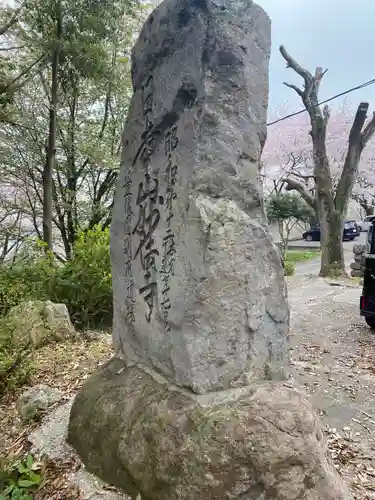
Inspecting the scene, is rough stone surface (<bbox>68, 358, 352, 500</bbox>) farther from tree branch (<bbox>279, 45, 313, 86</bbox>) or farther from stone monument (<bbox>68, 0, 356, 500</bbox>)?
tree branch (<bbox>279, 45, 313, 86</bbox>)

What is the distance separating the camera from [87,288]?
241 inches

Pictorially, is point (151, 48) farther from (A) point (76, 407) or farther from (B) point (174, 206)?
(A) point (76, 407)

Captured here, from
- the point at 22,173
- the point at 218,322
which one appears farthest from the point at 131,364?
the point at 22,173

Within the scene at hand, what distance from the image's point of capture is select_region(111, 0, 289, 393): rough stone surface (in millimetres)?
2346

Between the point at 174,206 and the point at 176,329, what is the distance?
74cm

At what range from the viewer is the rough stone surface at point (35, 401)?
11.6ft

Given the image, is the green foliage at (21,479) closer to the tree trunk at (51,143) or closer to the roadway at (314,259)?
the tree trunk at (51,143)

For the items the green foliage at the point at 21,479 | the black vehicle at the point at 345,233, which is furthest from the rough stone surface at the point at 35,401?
the black vehicle at the point at 345,233

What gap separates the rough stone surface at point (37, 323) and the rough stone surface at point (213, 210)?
2.68m

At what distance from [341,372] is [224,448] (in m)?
3.25

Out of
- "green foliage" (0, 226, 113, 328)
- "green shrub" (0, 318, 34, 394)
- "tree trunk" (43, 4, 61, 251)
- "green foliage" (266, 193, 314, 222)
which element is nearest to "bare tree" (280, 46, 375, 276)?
"tree trunk" (43, 4, 61, 251)

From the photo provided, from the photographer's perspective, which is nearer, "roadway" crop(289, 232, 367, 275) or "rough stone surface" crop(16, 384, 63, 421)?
"rough stone surface" crop(16, 384, 63, 421)

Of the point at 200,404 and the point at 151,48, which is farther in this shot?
the point at 151,48

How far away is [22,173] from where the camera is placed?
11.1 meters
